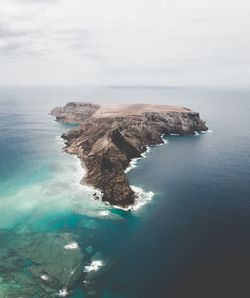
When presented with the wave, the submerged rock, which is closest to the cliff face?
the submerged rock

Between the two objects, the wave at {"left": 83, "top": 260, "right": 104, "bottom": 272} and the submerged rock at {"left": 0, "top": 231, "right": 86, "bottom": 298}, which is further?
the wave at {"left": 83, "top": 260, "right": 104, "bottom": 272}

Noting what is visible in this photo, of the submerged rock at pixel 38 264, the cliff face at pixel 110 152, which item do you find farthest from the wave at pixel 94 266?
the cliff face at pixel 110 152

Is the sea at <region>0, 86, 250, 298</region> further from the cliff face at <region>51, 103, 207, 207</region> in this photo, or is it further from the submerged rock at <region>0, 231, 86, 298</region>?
the cliff face at <region>51, 103, 207, 207</region>

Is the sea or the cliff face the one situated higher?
the cliff face

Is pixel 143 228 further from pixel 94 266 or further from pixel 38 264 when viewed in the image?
pixel 38 264

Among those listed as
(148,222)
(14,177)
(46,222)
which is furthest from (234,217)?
(14,177)

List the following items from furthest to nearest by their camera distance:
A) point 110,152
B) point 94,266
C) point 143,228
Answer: point 110,152 < point 143,228 < point 94,266

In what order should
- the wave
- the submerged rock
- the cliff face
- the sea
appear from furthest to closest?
the cliff face
the wave
the sea
the submerged rock

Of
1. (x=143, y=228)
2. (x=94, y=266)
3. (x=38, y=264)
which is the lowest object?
(x=38, y=264)

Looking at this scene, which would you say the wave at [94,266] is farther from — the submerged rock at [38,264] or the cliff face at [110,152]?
the cliff face at [110,152]

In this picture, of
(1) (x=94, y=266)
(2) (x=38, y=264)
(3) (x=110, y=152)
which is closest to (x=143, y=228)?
(1) (x=94, y=266)

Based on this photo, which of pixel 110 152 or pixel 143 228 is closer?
pixel 143 228

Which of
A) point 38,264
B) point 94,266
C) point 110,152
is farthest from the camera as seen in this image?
point 110,152
